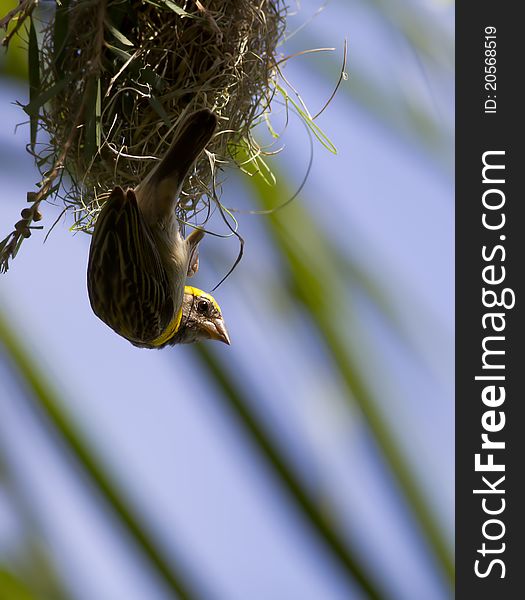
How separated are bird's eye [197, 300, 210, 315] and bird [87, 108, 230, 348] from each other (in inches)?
15.2

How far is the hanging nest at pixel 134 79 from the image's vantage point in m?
2.02

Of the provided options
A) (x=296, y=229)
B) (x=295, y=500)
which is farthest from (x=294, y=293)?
(x=295, y=500)

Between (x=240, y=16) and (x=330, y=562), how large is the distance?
1.09 meters

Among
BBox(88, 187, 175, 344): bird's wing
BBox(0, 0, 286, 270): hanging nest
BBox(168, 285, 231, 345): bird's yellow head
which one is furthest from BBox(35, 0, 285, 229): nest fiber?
BBox(168, 285, 231, 345): bird's yellow head

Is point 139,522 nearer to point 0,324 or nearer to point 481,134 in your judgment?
point 0,324

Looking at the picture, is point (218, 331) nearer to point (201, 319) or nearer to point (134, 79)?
point (201, 319)

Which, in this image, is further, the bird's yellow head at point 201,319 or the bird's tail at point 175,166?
the bird's yellow head at point 201,319

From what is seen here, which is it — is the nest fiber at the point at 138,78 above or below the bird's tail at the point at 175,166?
above

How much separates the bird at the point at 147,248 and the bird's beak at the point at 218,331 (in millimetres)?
361

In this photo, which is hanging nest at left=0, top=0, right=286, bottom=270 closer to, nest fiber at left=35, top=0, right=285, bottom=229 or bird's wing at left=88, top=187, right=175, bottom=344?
nest fiber at left=35, top=0, right=285, bottom=229

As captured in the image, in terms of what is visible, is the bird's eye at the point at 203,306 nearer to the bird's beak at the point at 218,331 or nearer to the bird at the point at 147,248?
the bird's beak at the point at 218,331

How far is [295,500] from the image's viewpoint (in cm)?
195

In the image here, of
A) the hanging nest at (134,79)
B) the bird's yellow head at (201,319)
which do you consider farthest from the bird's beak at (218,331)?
the hanging nest at (134,79)

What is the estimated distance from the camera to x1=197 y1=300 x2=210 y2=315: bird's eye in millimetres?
2771
